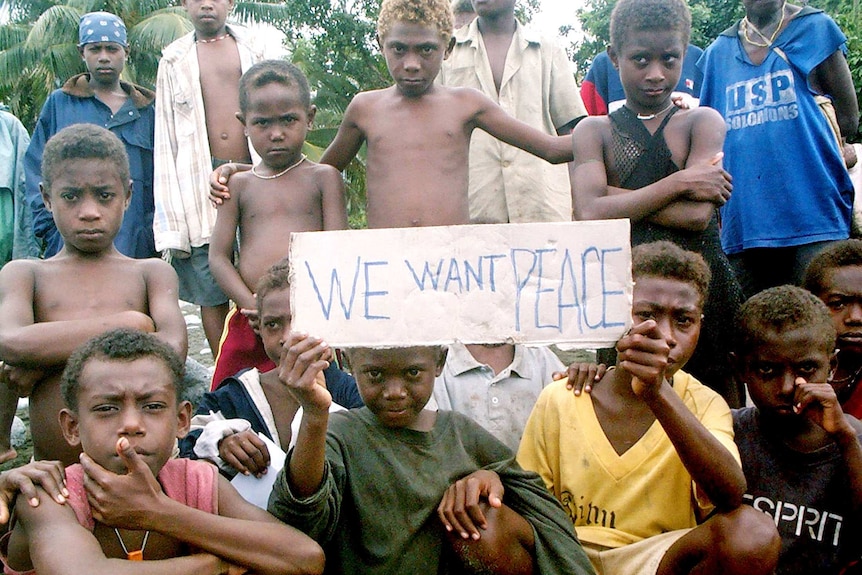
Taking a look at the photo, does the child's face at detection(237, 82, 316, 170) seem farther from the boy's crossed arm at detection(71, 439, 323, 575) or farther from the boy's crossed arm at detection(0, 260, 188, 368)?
the boy's crossed arm at detection(71, 439, 323, 575)

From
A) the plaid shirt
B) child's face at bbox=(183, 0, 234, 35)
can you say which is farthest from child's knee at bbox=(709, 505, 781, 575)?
child's face at bbox=(183, 0, 234, 35)

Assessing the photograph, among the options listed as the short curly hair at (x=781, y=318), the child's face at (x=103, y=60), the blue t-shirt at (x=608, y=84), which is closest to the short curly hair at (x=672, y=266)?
the short curly hair at (x=781, y=318)

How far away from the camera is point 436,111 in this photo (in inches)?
142

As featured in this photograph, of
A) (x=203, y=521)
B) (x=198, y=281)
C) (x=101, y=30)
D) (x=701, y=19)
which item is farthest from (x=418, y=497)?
(x=701, y=19)

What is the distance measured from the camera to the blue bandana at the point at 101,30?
15.0 feet

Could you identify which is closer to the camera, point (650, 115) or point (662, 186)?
point (662, 186)

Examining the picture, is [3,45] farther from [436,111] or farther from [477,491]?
[477,491]

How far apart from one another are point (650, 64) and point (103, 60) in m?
3.17

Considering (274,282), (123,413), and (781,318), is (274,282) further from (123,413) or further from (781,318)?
(781,318)

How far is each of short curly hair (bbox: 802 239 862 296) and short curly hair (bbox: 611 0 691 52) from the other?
97cm

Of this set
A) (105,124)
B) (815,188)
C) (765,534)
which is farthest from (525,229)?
(105,124)

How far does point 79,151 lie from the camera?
2.87 m

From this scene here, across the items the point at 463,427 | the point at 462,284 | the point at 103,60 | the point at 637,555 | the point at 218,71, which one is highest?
the point at 103,60

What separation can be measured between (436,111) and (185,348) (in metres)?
1.52
